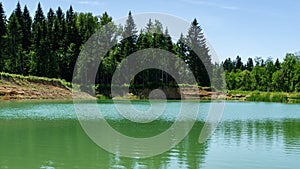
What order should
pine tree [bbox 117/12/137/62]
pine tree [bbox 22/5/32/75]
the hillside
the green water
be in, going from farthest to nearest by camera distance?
pine tree [bbox 117/12/137/62], pine tree [bbox 22/5/32/75], the hillside, the green water

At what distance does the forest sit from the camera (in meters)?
77.2

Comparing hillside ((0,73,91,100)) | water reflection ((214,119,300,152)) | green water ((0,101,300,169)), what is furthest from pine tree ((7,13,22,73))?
water reflection ((214,119,300,152))

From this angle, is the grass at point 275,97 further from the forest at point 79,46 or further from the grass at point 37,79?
the grass at point 37,79

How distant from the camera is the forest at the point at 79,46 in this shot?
3041 inches

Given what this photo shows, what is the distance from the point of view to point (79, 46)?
81.9 meters

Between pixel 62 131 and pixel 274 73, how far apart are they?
89.4 m

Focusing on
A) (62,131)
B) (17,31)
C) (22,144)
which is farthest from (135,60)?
(22,144)

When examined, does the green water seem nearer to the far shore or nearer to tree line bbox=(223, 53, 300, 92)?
the far shore

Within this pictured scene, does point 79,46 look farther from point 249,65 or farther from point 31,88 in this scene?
point 249,65

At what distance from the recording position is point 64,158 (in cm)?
1463

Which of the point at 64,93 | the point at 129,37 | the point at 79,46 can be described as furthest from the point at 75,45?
the point at 64,93

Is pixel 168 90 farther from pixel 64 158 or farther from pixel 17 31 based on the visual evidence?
pixel 64 158

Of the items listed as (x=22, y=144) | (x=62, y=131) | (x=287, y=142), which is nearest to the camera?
(x=22, y=144)

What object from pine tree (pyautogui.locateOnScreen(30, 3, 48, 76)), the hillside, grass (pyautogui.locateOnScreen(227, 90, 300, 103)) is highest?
pine tree (pyautogui.locateOnScreen(30, 3, 48, 76))
